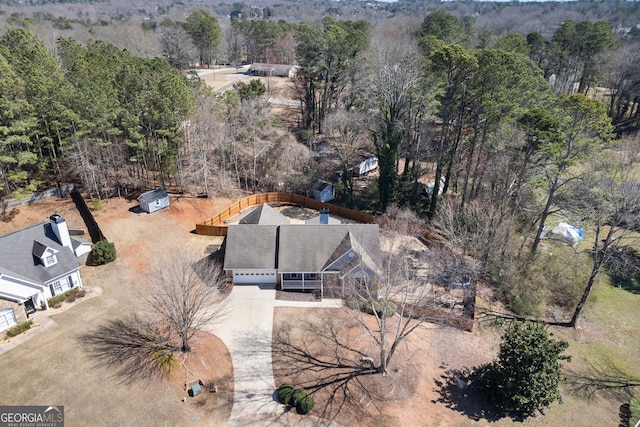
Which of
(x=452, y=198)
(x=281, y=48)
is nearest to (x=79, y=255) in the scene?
(x=452, y=198)

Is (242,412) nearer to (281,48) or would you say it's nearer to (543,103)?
(543,103)

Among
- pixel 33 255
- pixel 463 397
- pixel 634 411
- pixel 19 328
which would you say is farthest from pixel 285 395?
pixel 33 255

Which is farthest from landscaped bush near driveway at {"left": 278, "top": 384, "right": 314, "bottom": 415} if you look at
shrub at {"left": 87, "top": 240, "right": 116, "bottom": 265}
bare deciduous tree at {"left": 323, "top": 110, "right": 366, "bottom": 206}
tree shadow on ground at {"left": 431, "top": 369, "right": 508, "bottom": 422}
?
bare deciduous tree at {"left": 323, "top": 110, "right": 366, "bottom": 206}

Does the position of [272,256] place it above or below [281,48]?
below

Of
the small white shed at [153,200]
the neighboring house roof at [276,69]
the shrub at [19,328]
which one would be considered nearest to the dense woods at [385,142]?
the small white shed at [153,200]

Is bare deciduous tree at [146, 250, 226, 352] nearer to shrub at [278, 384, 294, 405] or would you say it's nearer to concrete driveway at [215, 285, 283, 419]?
concrete driveway at [215, 285, 283, 419]
